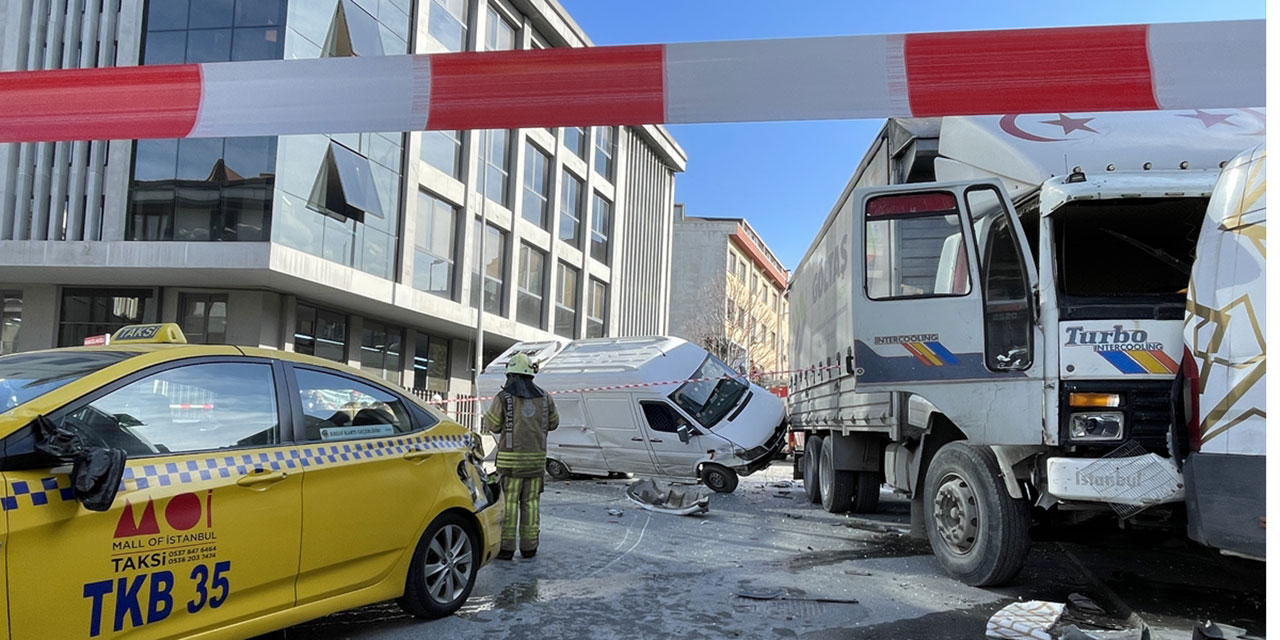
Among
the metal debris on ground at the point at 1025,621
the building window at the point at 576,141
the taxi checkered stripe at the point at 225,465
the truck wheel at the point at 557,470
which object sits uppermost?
the building window at the point at 576,141

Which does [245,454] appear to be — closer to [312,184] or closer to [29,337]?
[312,184]

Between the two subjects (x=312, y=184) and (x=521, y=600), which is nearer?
(x=521, y=600)

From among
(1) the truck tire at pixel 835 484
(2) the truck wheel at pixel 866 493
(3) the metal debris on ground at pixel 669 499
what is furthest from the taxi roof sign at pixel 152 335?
(2) the truck wheel at pixel 866 493

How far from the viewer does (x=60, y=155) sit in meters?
20.4

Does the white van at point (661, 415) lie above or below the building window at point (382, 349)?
below

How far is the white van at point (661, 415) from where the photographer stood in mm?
12898

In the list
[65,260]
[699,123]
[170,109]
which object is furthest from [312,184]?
[699,123]

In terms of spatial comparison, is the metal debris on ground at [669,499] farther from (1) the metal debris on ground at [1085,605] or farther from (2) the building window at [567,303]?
(2) the building window at [567,303]

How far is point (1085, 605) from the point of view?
18.3ft

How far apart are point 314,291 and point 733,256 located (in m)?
39.0

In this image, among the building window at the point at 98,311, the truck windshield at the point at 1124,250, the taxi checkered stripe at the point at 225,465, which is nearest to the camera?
the taxi checkered stripe at the point at 225,465

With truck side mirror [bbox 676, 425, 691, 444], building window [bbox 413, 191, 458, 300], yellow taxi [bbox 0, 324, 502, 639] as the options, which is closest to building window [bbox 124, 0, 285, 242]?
building window [bbox 413, 191, 458, 300]

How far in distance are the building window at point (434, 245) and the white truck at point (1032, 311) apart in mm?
18726

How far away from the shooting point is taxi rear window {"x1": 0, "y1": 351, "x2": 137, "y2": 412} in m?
3.35
